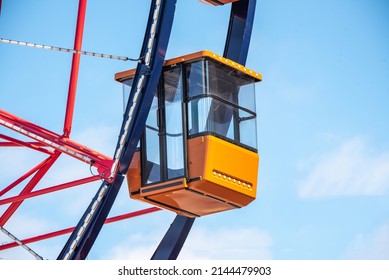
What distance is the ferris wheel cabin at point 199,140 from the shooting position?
82.1ft

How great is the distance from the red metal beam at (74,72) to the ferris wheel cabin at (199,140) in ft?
3.27

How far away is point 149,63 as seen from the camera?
2544 centimetres

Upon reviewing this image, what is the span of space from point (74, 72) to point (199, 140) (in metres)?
2.54

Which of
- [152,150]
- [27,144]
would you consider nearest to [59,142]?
[27,144]

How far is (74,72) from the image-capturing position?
2584 cm

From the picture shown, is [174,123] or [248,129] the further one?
[248,129]

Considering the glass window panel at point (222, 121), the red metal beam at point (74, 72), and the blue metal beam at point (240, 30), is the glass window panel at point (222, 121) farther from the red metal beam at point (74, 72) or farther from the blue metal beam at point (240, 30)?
the red metal beam at point (74, 72)

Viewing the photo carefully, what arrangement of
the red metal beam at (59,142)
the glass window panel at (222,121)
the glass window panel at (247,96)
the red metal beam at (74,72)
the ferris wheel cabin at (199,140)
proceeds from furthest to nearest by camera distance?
the glass window panel at (247,96) < the red metal beam at (74,72) < the red metal beam at (59,142) < the glass window panel at (222,121) < the ferris wheel cabin at (199,140)

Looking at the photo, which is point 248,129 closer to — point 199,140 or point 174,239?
point 199,140

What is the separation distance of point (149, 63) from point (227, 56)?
2.67 meters

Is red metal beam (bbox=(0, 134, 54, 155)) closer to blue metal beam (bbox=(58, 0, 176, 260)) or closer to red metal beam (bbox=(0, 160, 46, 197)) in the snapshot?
red metal beam (bbox=(0, 160, 46, 197))

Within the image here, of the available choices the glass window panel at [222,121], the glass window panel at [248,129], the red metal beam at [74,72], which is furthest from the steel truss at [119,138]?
the glass window panel at [248,129]
